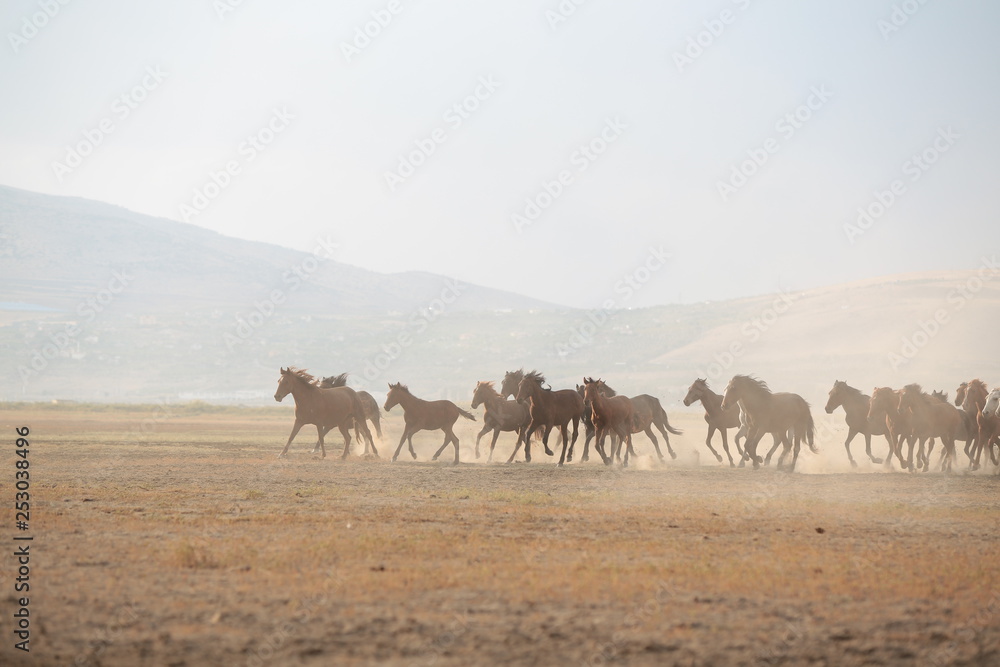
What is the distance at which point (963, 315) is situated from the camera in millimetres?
125875

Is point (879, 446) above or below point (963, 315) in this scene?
below

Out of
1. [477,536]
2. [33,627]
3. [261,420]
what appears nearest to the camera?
[33,627]

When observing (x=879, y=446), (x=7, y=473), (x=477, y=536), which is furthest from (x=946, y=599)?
(x=879, y=446)

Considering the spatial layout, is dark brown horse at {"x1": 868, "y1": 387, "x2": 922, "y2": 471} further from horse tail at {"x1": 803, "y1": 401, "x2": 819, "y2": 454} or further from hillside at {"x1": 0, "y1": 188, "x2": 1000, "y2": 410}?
hillside at {"x1": 0, "y1": 188, "x2": 1000, "y2": 410}

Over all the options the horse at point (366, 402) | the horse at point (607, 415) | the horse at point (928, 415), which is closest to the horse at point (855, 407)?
the horse at point (928, 415)

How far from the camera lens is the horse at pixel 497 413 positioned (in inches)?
1062

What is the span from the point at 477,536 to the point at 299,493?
5803mm

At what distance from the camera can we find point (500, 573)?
10.1 m

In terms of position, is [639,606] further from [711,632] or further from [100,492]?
[100,492]

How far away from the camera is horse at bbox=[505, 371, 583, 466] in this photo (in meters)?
25.3

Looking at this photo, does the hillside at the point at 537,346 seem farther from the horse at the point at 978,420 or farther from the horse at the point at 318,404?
the horse at the point at 318,404

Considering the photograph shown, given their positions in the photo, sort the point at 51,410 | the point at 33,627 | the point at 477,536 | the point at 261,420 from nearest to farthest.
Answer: the point at 33,627 → the point at 477,536 → the point at 261,420 → the point at 51,410

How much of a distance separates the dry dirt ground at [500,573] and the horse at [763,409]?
13.2 feet

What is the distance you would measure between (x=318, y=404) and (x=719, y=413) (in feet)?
34.9
